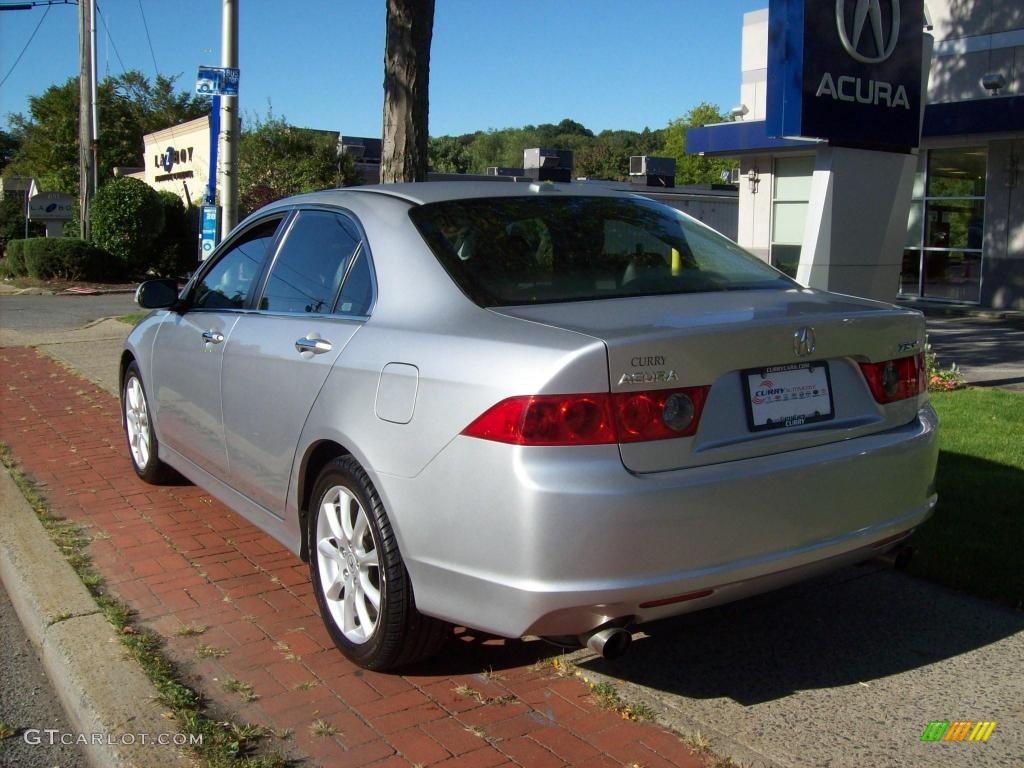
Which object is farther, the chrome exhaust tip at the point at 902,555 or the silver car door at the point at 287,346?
the silver car door at the point at 287,346

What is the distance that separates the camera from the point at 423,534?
10.7 ft

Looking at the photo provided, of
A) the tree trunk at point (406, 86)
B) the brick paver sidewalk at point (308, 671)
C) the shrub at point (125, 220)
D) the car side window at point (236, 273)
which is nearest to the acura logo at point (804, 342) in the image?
the brick paver sidewalk at point (308, 671)

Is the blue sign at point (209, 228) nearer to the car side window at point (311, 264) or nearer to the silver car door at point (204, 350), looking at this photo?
the silver car door at point (204, 350)

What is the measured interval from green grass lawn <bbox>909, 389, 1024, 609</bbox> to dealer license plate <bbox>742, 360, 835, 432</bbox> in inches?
61.2

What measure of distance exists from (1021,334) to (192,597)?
46.7 feet

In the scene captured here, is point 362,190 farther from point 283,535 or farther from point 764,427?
point 764,427

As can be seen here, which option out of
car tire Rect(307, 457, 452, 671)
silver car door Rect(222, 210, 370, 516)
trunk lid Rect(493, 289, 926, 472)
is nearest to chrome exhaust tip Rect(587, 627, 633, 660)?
trunk lid Rect(493, 289, 926, 472)

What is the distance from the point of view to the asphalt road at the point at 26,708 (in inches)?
132

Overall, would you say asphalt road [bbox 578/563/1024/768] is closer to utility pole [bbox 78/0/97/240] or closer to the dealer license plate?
the dealer license plate

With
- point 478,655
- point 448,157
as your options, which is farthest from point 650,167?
point 448,157

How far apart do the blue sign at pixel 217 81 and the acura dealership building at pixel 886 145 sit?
18.2 feet

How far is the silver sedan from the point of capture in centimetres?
298

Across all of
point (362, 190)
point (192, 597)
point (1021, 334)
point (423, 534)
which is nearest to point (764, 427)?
point (423, 534)

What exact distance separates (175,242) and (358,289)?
1097 inches
